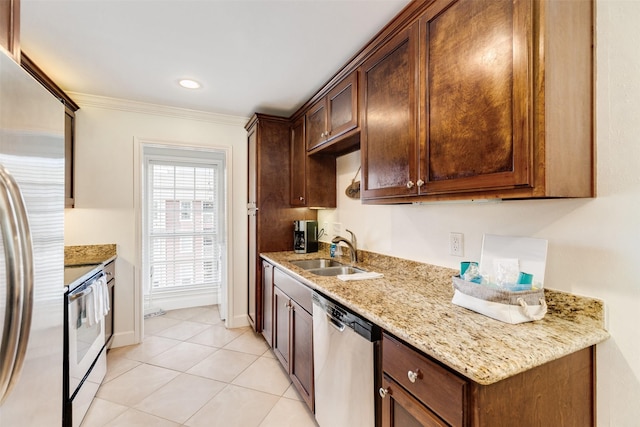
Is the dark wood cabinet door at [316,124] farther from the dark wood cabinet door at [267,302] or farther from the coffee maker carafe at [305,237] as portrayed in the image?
the dark wood cabinet door at [267,302]

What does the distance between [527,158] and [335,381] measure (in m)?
1.28

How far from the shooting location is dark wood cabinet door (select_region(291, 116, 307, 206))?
2744mm

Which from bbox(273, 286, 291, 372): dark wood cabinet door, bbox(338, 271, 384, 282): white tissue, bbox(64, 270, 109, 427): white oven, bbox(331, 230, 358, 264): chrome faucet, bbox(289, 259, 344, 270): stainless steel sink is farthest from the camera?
bbox(289, 259, 344, 270): stainless steel sink

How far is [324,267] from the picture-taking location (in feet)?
8.29

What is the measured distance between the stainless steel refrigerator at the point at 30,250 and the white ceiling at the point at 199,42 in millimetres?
823

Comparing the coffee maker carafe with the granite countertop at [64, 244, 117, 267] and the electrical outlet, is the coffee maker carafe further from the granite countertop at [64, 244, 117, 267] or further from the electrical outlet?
the granite countertop at [64, 244, 117, 267]

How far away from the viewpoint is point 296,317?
77.9 inches

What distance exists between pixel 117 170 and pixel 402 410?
3033 millimetres

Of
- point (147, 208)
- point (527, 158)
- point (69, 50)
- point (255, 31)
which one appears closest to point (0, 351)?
point (527, 158)

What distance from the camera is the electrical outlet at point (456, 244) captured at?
5.05 ft

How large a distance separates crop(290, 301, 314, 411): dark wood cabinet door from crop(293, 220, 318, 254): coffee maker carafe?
865mm

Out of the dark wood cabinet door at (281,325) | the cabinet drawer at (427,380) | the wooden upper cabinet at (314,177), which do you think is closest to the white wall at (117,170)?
the wooden upper cabinet at (314,177)

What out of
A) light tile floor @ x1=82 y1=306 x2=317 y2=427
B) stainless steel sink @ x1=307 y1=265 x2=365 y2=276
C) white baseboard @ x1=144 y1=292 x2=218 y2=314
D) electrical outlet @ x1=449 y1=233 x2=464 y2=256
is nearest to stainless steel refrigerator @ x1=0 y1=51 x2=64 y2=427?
light tile floor @ x1=82 y1=306 x2=317 y2=427

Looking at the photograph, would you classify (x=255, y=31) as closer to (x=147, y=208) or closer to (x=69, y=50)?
(x=69, y=50)
